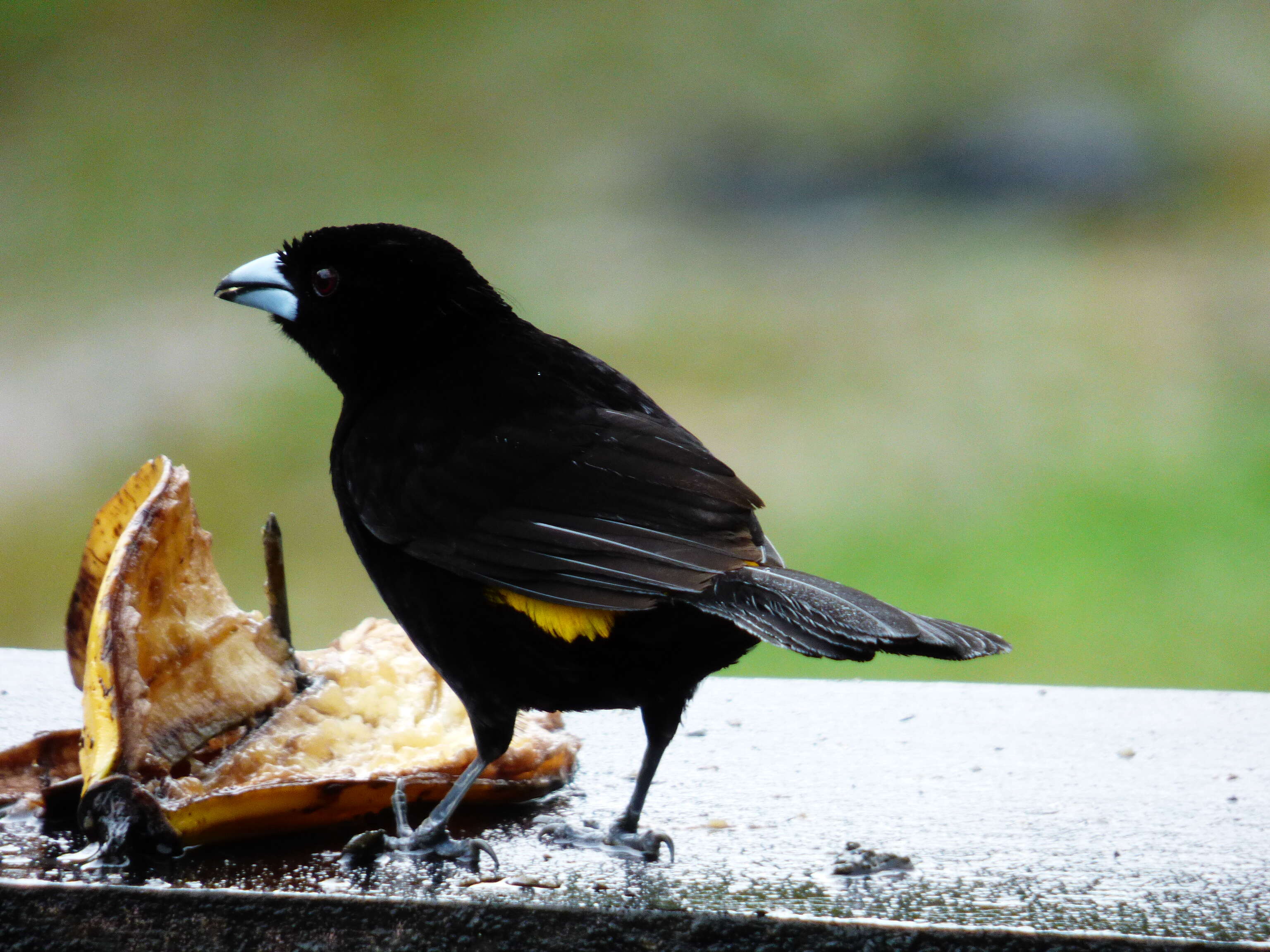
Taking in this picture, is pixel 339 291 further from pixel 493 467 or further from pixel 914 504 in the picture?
pixel 914 504

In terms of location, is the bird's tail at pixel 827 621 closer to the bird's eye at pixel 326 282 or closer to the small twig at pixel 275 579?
the small twig at pixel 275 579

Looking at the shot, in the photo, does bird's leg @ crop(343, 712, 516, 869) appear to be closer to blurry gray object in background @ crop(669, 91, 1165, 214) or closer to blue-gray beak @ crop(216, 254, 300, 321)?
blue-gray beak @ crop(216, 254, 300, 321)

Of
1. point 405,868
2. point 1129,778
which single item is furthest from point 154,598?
point 1129,778

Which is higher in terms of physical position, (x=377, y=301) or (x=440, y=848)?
(x=377, y=301)

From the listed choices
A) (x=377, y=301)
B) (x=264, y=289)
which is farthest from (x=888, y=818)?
(x=264, y=289)

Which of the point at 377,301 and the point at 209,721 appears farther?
the point at 377,301

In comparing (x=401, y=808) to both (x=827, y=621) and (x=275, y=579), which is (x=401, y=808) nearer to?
(x=275, y=579)

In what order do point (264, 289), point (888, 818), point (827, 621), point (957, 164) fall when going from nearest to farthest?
point (827, 621) → point (888, 818) → point (264, 289) → point (957, 164)
